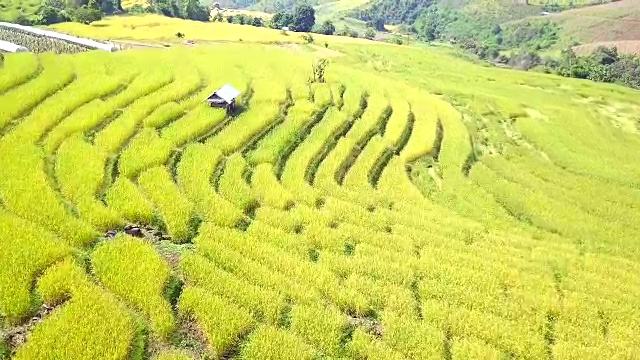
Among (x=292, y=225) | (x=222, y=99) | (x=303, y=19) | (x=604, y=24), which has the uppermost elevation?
(x=604, y=24)

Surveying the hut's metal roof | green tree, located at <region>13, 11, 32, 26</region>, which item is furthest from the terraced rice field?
green tree, located at <region>13, 11, 32, 26</region>

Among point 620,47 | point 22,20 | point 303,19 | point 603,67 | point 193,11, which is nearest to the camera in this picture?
point 22,20

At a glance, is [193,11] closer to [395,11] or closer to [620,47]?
[620,47]

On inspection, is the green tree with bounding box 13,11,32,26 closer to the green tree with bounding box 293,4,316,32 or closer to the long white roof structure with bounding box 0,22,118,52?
the long white roof structure with bounding box 0,22,118,52

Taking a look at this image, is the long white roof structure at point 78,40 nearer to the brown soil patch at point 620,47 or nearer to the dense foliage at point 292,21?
the dense foliage at point 292,21

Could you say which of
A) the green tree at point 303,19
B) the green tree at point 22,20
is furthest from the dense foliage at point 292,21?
the green tree at point 22,20

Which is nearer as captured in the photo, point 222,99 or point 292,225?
point 292,225

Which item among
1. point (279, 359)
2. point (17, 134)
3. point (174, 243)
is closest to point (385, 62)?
point (17, 134)

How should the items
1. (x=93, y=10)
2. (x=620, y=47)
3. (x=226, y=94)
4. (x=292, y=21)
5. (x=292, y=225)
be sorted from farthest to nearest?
(x=620, y=47) → (x=292, y=21) → (x=93, y=10) → (x=226, y=94) → (x=292, y=225)

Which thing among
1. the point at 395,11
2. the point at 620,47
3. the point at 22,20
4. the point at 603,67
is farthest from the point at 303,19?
the point at 395,11
